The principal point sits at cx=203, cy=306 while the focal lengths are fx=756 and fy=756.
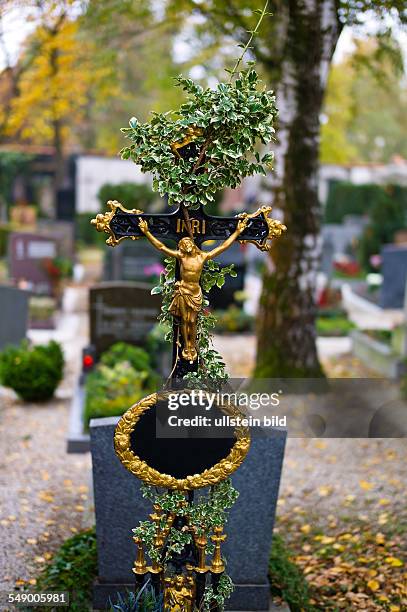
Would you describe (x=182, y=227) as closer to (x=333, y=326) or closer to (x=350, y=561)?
(x=350, y=561)

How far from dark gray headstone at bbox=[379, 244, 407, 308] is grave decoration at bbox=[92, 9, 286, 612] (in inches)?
512

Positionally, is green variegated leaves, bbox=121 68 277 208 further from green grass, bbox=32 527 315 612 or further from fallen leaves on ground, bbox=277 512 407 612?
fallen leaves on ground, bbox=277 512 407 612

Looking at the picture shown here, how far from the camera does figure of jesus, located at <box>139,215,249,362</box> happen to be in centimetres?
368

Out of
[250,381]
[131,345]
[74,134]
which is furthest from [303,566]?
[74,134]

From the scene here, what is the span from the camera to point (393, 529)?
5723 mm

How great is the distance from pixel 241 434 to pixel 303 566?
1978 millimetres

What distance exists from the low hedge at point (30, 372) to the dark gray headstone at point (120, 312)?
717 millimetres

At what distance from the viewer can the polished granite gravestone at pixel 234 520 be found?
15.1 feet

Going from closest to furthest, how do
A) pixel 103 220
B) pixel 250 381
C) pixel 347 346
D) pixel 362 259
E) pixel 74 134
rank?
pixel 103 220
pixel 250 381
pixel 347 346
pixel 362 259
pixel 74 134

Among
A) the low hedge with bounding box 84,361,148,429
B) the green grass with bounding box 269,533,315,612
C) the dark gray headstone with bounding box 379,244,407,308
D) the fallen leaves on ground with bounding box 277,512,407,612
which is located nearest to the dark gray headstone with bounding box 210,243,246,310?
the dark gray headstone with bounding box 379,244,407,308

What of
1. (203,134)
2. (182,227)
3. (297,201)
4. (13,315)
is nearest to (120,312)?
(13,315)

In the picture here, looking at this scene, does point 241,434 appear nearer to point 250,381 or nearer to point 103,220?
point 103,220

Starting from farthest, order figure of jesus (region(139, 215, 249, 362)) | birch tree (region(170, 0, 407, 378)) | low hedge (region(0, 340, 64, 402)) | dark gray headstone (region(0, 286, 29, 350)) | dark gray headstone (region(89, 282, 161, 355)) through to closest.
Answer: dark gray headstone (region(0, 286, 29, 350))
dark gray headstone (region(89, 282, 161, 355))
low hedge (region(0, 340, 64, 402))
birch tree (region(170, 0, 407, 378))
figure of jesus (region(139, 215, 249, 362))

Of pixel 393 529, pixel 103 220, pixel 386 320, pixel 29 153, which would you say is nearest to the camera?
pixel 103 220
